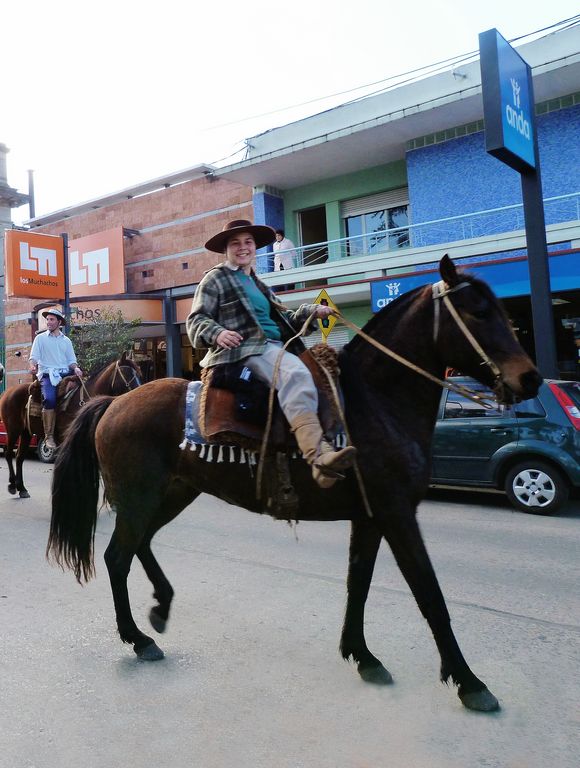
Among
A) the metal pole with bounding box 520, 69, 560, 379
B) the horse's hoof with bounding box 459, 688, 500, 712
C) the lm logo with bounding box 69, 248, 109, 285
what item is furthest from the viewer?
the lm logo with bounding box 69, 248, 109, 285

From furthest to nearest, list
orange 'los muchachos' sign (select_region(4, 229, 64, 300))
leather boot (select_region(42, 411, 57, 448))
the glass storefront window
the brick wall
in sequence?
1. the brick wall
2. orange 'los muchachos' sign (select_region(4, 229, 64, 300))
3. the glass storefront window
4. leather boot (select_region(42, 411, 57, 448))

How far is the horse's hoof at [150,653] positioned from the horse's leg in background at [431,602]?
155 cm

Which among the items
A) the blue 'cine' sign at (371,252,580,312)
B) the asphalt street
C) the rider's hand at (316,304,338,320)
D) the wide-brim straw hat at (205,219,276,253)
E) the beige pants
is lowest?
the asphalt street

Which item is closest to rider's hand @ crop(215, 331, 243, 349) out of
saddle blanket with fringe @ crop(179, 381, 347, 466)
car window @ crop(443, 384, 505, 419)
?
saddle blanket with fringe @ crop(179, 381, 347, 466)

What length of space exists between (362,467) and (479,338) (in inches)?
35.5

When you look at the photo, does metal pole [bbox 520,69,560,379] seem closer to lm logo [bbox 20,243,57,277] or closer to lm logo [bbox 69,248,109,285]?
lm logo [bbox 20,243,57,277]

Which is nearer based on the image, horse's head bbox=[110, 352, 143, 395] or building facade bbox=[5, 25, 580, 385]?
horse's head bbox=[110, 352, 143, 395]

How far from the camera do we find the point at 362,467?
3.11m

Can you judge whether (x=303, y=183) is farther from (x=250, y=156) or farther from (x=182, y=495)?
(x=182, y=495)

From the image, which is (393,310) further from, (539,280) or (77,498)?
(539,280)

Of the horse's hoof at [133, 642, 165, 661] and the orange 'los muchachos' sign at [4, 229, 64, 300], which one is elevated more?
the orange 'los muchachos' sign at [4, 229, 64, 300]

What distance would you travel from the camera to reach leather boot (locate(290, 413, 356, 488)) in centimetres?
290

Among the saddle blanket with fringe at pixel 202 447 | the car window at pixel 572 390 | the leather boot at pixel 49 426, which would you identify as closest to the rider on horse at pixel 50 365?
the leather boot at pixel 49 426

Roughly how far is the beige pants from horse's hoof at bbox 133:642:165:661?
160 cm
